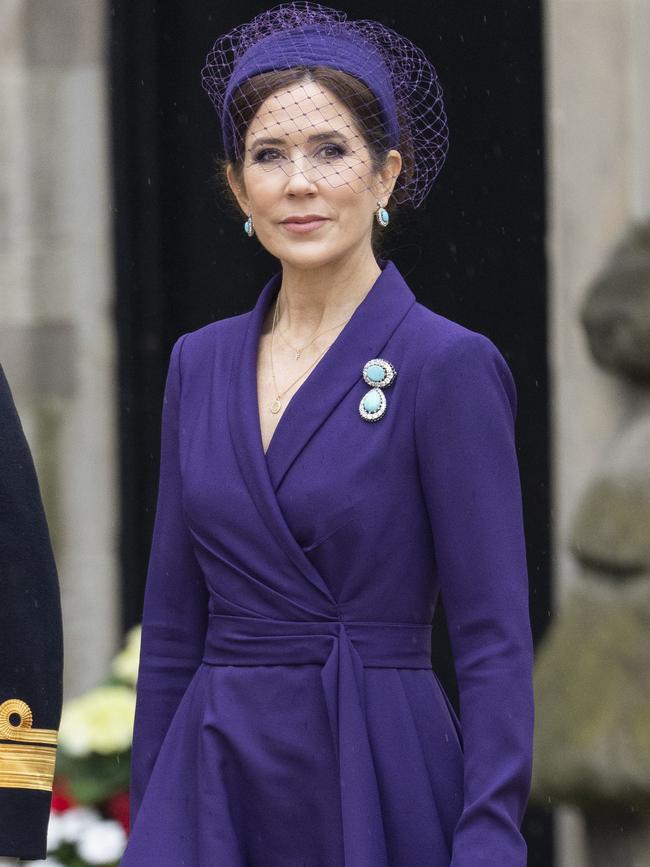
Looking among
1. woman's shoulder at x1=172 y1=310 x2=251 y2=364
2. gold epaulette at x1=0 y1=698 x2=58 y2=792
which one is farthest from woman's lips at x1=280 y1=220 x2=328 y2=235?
Answer: gold epaulette at x1=0 y1=698 x2=58 y2=792

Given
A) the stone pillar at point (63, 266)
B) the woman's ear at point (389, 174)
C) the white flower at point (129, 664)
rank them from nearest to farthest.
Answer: the woman's ear at point (389, 174), the white flower at point (129, 664), the stone pillar at point (63, 266)

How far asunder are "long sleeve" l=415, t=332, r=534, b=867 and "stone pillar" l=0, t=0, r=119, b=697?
3181 mm

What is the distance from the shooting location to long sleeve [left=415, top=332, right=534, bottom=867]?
306cm

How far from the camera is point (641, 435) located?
559cm

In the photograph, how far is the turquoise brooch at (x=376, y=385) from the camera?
3.15m

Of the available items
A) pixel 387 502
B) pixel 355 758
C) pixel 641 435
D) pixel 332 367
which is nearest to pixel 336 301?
pixel 332 367

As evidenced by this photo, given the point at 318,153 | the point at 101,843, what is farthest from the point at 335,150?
the point at 101,843

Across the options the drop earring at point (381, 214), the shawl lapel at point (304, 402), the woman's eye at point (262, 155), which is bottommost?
the shawl lapel at point (304, 402)

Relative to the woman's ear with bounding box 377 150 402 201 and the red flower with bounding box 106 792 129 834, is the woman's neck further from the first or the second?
the red flower with bounding box 106 792 129 834

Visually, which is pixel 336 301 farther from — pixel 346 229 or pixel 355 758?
pixel 355 758

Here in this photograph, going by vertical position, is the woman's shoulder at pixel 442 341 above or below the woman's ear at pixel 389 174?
below

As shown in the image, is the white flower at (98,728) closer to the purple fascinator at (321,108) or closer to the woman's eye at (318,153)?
the purple fascinator at (321,108)

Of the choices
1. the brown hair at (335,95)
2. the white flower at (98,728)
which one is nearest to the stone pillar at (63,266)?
the white flower at (98,728)

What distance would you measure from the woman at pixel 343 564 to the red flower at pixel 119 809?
1.96m
